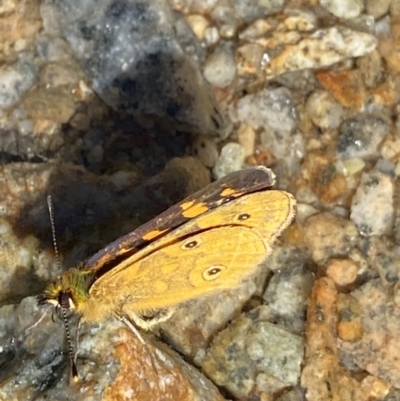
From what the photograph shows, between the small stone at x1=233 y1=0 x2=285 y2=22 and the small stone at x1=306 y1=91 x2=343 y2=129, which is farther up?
the small stone at x1=233 y1=0 x2=285 y2=22

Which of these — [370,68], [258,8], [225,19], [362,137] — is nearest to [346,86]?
[370,68]

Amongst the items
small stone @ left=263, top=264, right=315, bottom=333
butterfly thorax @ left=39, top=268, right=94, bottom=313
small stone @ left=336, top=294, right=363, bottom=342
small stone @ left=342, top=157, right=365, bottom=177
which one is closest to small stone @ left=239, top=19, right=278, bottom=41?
small stone @ left=342, top=157, right=365, bottom=177

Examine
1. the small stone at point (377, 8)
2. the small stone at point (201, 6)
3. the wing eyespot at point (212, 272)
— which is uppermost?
the small stone at point (201, 6)

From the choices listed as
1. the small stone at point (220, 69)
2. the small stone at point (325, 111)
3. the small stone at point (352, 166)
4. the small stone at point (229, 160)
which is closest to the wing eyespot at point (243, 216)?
the small stone at point (229, 160)

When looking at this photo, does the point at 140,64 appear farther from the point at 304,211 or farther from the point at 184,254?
the point at 184,254

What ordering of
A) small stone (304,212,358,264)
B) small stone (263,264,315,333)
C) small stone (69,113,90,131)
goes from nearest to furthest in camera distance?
small stone (263,264,315,333), small stone (304,212,358,264), small stone (69,113,90,131)

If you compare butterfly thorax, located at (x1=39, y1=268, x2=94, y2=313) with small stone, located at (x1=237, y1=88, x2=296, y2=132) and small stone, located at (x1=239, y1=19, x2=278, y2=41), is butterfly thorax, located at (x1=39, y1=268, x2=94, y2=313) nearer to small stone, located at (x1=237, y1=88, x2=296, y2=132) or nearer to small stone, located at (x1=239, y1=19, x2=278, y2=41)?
small stone, located at (x1=237, y1=88, x2=296, y2=132)

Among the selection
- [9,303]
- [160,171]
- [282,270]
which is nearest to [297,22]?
[160,171]

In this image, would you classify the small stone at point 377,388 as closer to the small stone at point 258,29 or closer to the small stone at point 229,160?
the small stone at point 229,160
